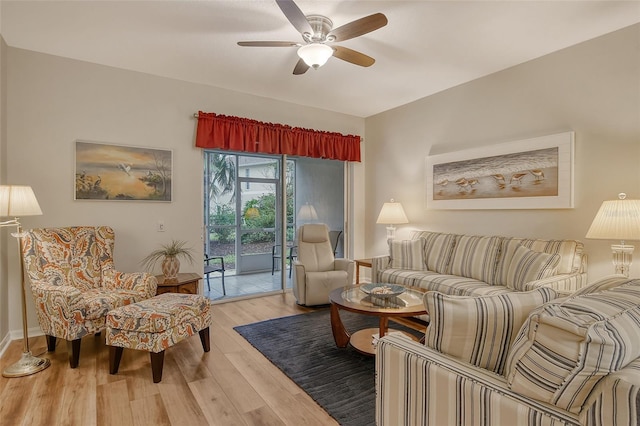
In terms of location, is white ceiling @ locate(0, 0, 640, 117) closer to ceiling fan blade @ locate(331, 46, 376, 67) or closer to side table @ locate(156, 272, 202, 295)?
ceiling fan blade @ locate(331, 46, 376, 67)

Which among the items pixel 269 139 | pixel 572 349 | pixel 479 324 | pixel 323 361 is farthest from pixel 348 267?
pixel 572 349

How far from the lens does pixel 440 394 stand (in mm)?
1128

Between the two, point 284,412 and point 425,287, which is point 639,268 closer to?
point 425,287

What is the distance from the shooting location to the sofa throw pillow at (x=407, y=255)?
391 centimetres

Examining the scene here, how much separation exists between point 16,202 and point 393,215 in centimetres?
377

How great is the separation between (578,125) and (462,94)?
1305 millimetres

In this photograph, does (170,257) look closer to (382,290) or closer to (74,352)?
(74,352)

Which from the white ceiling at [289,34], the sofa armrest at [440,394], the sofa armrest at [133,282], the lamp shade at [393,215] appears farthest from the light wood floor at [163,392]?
the white ceiling at [289,34]

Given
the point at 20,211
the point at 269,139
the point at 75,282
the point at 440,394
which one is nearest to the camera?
the point at 440,394

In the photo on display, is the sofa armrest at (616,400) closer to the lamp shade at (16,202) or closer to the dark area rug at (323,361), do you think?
the dark area rug at (323,361)

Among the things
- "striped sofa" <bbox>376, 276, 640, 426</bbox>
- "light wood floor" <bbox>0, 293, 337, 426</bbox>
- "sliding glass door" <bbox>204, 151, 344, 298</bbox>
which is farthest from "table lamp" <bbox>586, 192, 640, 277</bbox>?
"sliding glass door" <bbox>204, 151, 344, 298</bbox>

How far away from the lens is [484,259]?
342 centimetres

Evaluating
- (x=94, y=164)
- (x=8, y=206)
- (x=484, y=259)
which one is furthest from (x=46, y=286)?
(x=484, y=259)

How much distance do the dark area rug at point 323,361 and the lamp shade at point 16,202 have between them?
1978 mm
